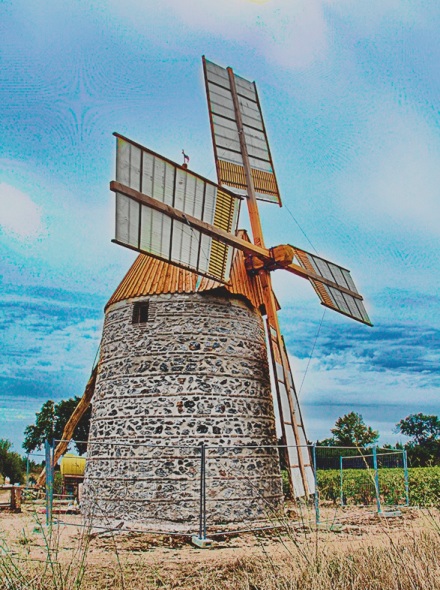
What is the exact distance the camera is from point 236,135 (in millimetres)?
15570

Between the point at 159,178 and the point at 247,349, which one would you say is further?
the point at 247,349

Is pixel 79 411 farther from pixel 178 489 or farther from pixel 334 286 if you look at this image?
pixel 334 286

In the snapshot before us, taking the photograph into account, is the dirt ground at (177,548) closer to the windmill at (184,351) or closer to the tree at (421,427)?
the windmill at (184,351)

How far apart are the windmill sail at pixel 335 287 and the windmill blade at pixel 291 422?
72.4 inches

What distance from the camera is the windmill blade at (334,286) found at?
14.2m

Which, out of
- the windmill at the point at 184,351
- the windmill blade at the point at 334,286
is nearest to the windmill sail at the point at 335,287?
the windmill blade at the point at 334,286

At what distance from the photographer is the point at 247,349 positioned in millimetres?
12547

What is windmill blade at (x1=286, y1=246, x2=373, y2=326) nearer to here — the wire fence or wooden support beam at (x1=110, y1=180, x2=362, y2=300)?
wooden support beam at (x1=110, y1=180, x2=362, y2=300)

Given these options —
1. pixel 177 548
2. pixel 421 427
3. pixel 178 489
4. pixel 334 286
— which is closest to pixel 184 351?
pixel 178 489

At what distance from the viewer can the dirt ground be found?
577 centimetres

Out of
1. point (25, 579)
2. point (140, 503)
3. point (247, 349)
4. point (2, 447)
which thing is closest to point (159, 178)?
point (247, 349)

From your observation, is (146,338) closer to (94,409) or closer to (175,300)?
(175,300)

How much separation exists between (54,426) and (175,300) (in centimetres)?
2279

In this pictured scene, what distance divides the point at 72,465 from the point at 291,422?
31.8 ft
